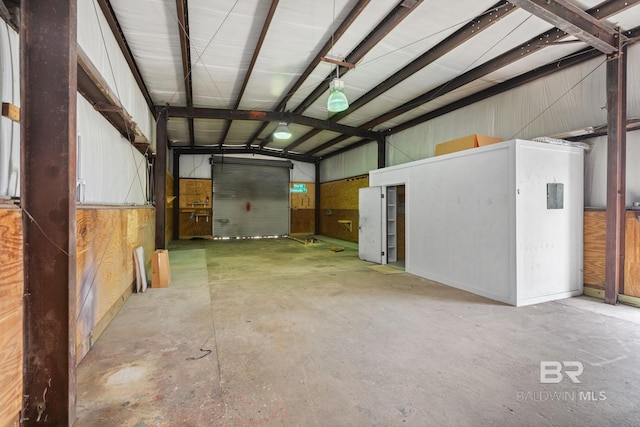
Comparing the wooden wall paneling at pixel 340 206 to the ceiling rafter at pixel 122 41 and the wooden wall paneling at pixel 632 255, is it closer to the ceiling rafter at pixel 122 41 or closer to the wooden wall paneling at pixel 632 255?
the wooden wall paneling at pixel 632 255

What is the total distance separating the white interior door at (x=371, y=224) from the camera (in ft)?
22.1

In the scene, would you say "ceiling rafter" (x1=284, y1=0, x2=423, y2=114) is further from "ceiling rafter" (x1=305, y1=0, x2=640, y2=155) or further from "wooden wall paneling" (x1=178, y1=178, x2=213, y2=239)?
"wooden wall paneling" (x1=178, y1=178, x2=213, y2=239)

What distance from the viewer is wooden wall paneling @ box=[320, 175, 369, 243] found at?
34.9ft

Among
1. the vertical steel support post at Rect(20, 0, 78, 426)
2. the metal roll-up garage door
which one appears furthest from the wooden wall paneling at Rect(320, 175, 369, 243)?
the vertical steel support post at Rect(20, 0, 78, 426)

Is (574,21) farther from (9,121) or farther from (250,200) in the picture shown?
(250,200)

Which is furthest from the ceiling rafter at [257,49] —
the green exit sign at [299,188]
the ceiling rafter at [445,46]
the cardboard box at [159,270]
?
the green exit sign at [299,188]

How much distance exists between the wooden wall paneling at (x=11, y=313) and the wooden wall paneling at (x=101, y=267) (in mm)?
877

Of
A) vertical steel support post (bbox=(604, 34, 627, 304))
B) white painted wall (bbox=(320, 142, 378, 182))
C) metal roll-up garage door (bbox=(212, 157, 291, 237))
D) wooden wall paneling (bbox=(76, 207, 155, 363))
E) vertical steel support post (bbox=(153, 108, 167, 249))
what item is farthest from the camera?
metal roll-up garage door (bbox=(212, 157, 291, 237))

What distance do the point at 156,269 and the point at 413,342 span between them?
3884 mm

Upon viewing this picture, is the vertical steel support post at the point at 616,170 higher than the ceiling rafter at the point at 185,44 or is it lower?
lower

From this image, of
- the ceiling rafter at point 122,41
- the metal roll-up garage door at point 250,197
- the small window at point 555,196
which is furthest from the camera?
the metal roll-up garage door at point 250,197

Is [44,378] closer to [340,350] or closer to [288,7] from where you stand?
[340,350]

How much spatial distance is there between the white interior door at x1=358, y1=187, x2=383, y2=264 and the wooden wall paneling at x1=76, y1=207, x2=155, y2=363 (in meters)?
4.72

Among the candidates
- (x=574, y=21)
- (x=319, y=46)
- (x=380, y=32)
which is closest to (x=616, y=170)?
(x=574, y=21)
